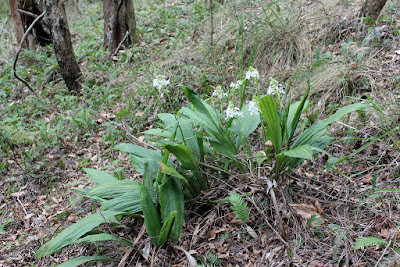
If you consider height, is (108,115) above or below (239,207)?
above

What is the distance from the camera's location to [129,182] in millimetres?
2418

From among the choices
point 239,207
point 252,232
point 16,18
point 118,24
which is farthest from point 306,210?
point 16,18

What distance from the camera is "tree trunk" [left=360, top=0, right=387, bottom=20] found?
3.69m

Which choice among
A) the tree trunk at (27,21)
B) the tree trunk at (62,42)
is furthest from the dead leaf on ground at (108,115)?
the tree trunk at (27,21)

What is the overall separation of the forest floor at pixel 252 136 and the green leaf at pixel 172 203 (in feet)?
0.55

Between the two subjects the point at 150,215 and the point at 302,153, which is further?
the point at 150,215

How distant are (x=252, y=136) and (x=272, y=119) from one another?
3.79 ft

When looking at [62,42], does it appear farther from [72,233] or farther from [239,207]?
[239,207]

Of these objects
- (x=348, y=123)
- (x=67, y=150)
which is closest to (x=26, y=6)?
(x=67, y=150)

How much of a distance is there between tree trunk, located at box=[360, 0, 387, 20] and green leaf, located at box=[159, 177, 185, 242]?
333 cm

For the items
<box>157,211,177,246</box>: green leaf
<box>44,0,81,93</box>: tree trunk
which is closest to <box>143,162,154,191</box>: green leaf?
A: <box>157,211,177,246</box>: green leaf

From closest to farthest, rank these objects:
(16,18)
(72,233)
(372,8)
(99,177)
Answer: (72,233) → (99,177) → (372,8) → (16,18)

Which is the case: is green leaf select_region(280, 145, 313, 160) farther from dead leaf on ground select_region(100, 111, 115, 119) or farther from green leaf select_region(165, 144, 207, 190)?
dead leaf on ground select_region(100, 111, 115, 119)

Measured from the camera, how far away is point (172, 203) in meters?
2.27
